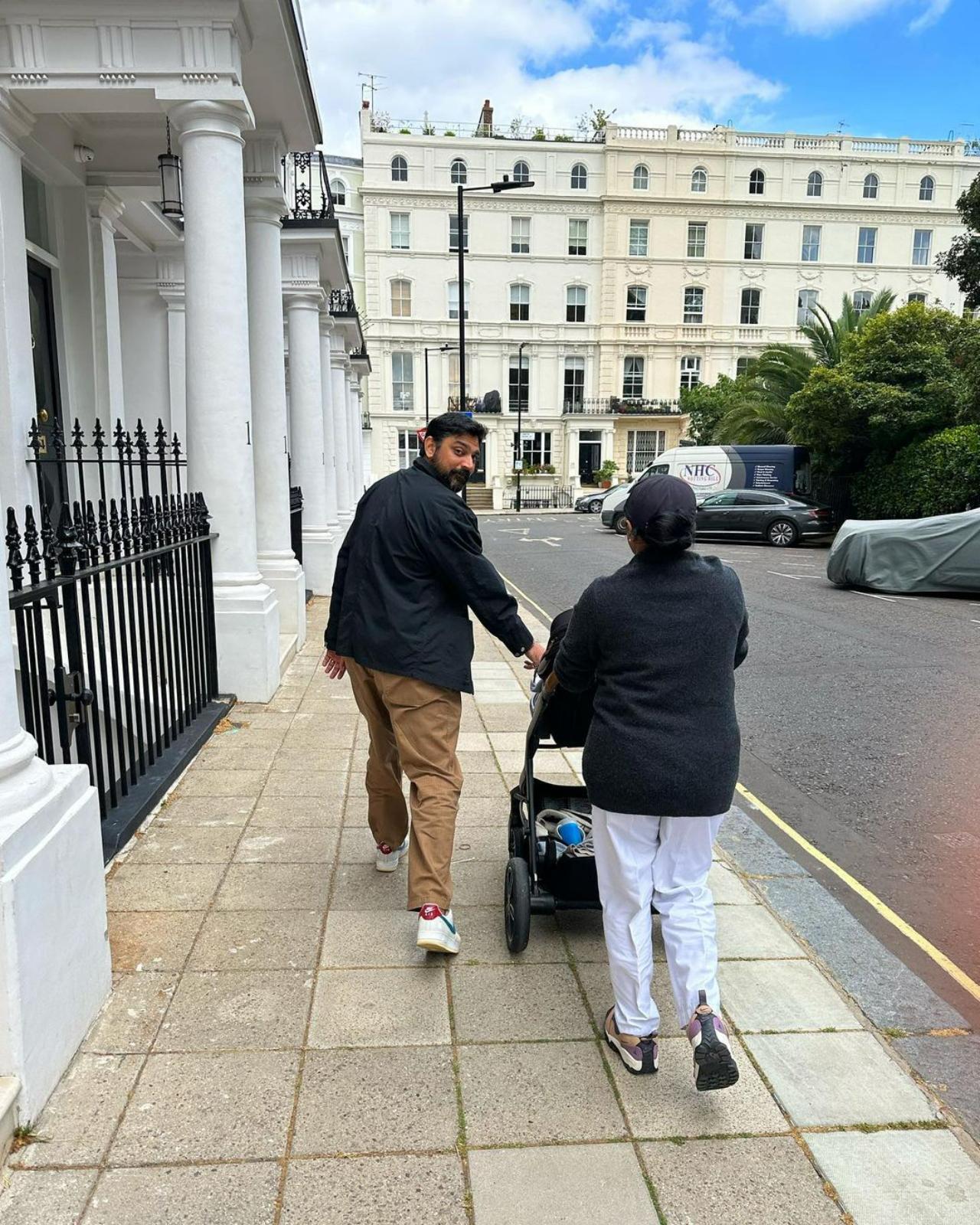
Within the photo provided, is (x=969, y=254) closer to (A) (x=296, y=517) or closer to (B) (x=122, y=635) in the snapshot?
(A) (x=296, y=517)

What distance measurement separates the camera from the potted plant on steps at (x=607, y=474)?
50.4 meters

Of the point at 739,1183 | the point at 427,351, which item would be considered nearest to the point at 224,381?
the point at 739,1183

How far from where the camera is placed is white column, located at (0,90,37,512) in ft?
21.1

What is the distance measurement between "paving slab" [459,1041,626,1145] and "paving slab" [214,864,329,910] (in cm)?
117

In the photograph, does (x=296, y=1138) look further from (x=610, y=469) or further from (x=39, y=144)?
(x=610, y=469)

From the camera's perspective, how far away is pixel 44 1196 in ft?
6.97

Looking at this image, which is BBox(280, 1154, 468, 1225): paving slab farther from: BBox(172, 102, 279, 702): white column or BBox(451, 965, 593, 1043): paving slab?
BBox(172, 102, 279, 702): white column

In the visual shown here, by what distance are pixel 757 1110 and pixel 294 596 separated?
6.70 m

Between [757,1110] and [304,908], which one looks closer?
[757,1110]

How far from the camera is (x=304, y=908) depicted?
3.58 metres

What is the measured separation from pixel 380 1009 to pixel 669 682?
146cm

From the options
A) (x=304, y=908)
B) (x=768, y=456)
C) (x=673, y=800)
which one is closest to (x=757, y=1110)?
(x=673, y=800)

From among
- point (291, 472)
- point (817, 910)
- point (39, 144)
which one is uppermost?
point (39, 144)

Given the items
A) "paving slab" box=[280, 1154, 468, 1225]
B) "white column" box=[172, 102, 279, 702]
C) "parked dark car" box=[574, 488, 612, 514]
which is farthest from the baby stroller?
"parked dark car" box=[574, 488, 612, 514]
